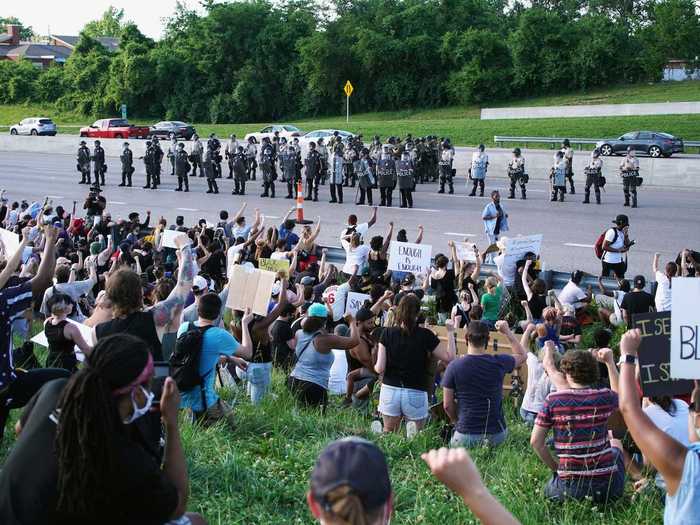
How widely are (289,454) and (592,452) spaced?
2039 millimetres

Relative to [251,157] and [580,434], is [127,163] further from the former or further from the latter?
[580,434]

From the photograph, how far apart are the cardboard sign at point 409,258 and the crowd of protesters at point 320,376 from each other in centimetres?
23

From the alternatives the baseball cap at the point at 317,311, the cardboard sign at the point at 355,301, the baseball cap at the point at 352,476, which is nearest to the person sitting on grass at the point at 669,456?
the baseball cap at the point at 352,476

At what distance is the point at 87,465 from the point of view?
3254mm

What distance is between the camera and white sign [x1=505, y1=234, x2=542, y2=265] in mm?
13688

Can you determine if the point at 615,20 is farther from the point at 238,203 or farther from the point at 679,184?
the point at 238,203

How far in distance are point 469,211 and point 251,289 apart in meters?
16.5

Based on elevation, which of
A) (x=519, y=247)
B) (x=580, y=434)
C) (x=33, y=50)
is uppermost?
(x=33, y=50)

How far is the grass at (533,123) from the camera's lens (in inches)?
1641

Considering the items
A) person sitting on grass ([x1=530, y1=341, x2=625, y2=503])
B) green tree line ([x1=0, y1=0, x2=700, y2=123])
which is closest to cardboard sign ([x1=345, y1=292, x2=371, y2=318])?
person sitting on grass ([x1=530, y1=341, x2=625, y2=503])

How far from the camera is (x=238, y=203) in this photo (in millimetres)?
28125

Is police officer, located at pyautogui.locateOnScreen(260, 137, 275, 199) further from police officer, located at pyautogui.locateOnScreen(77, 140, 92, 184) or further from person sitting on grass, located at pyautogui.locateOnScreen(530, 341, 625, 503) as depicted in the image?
person sitting on grass, located at pyautogui.locateOnScreen(530, 341, 625, 503)

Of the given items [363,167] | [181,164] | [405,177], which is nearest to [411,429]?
[405,177]

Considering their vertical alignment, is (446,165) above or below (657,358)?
below
